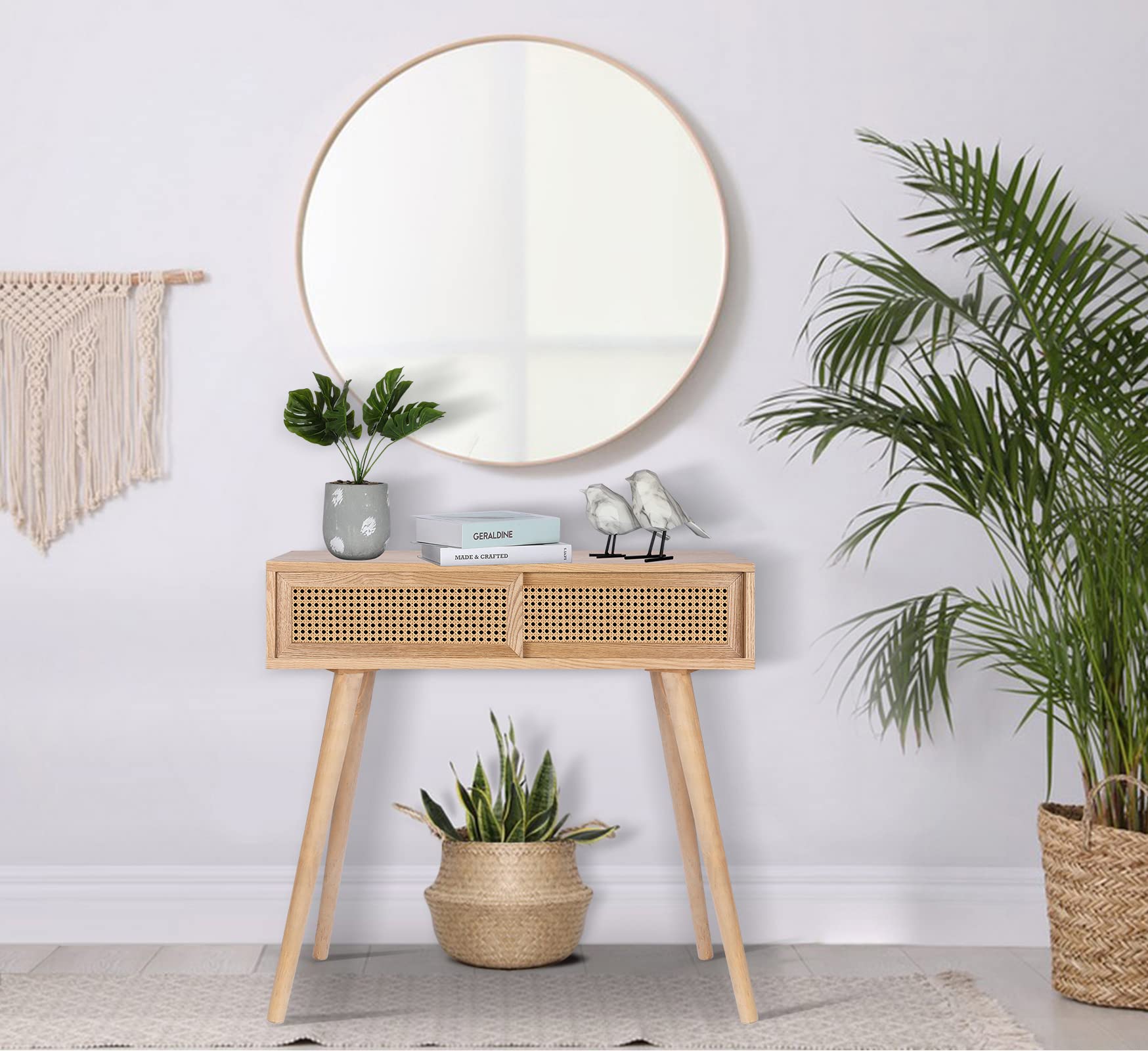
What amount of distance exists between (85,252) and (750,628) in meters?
1.50

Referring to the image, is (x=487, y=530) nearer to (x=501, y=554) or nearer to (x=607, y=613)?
(x=501, y=554)

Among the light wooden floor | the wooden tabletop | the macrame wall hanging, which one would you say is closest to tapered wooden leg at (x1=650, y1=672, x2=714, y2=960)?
the light wooden floor

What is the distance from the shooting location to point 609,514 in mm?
2266

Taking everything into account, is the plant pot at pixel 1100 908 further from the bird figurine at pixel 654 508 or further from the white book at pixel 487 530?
the white book at pixel 487 530

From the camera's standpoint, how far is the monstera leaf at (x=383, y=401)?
2.30 metres

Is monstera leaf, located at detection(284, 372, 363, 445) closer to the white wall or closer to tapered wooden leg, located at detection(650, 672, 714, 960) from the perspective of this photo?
the white wall

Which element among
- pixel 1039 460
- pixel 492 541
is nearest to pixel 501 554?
pixel 492 541

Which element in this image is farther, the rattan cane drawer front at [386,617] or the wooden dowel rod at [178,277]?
the wooden dowel rod at [178,277]

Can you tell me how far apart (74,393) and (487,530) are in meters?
0.96

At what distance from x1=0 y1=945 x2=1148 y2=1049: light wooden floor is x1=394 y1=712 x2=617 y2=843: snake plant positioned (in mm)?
240

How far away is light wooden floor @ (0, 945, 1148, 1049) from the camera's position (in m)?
2.32

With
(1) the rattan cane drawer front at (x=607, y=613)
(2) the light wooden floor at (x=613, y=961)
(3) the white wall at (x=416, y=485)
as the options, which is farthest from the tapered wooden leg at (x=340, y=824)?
(1) the rattan cane drawer front at (x=607, y=613)

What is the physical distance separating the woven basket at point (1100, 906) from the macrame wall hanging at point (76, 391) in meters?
1.83

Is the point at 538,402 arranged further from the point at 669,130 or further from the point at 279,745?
the point at 279,745
